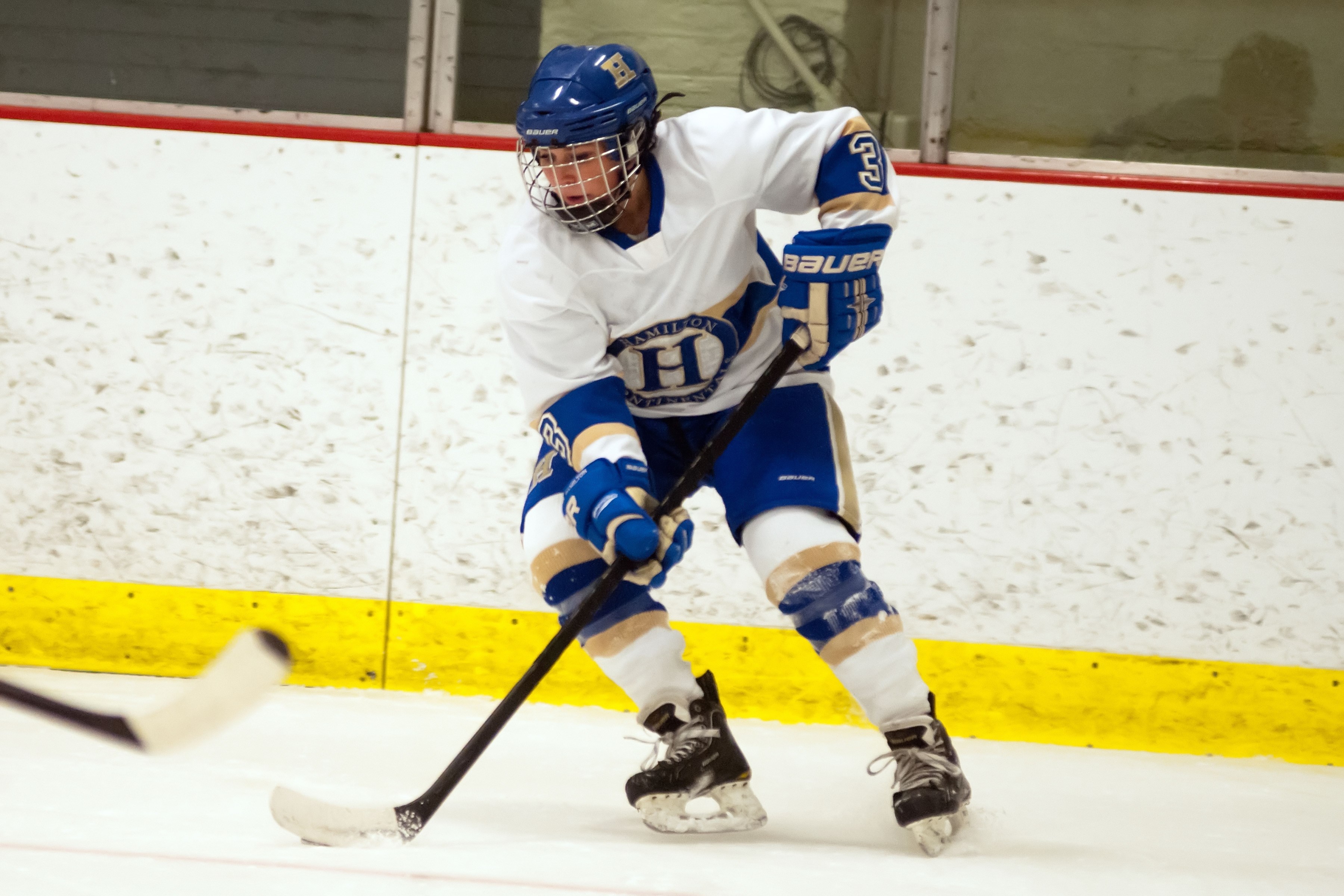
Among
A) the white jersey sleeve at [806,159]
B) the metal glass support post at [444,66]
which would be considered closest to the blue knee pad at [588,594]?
the white jersey sleeve at [806,159]

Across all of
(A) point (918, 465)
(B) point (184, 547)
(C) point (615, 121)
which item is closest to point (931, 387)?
(A) point (918, 465)

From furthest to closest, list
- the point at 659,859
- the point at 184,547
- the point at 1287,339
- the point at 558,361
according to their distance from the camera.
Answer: the point at 184,547 < the point at 1287,339 < the point at 558,361 < the point at 659,859

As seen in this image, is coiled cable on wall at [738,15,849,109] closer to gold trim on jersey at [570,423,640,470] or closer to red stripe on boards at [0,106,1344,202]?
red stripe on boards at [0,106,1344,202]

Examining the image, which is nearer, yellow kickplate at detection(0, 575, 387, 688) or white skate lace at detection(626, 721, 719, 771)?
white skate lace at detection(626, 721, 719, 771)

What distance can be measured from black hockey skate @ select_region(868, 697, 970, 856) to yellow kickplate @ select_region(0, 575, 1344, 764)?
77 centimetres

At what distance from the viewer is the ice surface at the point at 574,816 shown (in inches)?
55.6

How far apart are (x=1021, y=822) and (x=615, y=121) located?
1.22 m

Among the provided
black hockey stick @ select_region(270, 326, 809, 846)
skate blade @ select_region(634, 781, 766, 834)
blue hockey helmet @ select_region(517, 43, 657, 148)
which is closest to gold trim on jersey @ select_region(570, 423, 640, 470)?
black hockey stick @ select_region(270, 326, 809, 846)

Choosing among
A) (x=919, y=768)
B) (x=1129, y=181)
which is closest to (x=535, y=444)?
(x=919, y=768)

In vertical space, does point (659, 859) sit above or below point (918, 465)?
below

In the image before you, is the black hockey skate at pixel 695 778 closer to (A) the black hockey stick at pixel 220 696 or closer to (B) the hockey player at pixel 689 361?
(B) the hockey player at pixel 689 361

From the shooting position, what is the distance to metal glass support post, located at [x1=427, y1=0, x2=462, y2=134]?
254 centimetres

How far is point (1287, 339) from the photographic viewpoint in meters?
2.32

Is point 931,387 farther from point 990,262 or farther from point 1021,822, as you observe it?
point 1021,822
